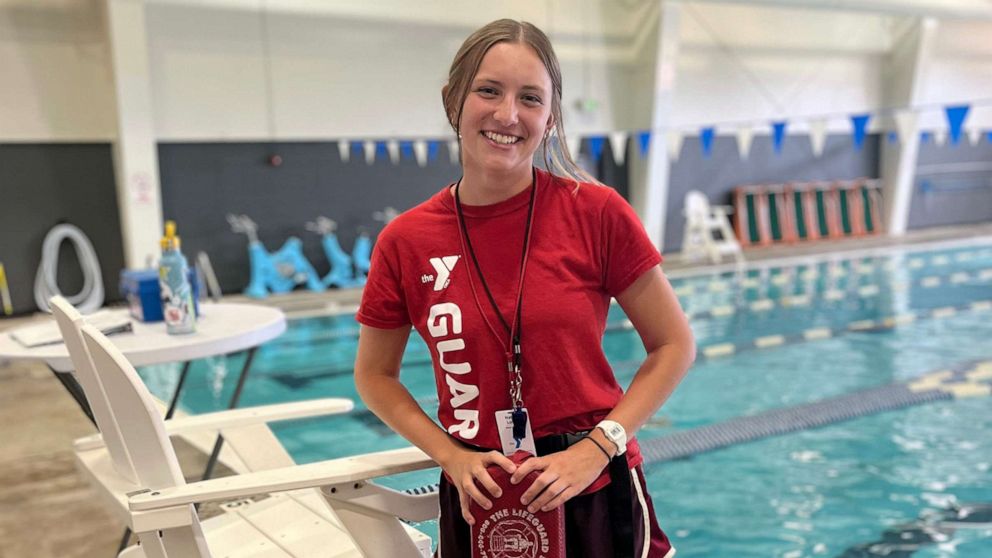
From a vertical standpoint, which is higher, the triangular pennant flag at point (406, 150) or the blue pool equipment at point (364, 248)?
the triangular pennant flag at point (406, 150)

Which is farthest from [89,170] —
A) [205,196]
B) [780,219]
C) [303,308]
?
[780,219]

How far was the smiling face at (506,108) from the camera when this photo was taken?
116cm

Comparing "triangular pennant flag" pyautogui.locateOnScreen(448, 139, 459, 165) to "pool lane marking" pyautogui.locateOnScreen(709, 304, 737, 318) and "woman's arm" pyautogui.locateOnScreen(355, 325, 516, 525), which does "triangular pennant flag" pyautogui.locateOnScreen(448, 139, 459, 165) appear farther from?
"woman's arm" pyautogui.locateOnScreen(355, 325, 516, 525)

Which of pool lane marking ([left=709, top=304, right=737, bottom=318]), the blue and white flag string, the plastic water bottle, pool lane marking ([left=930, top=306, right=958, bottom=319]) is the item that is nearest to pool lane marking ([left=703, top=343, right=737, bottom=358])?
pool lane marking ([left=709, top=304, right=737, bottom=318])

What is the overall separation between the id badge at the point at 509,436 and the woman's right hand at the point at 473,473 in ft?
0.07

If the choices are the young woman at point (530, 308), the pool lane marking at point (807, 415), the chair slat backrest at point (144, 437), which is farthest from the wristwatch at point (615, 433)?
the pool lane marking at point (807, 415)

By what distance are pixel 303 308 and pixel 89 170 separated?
3.14 meters

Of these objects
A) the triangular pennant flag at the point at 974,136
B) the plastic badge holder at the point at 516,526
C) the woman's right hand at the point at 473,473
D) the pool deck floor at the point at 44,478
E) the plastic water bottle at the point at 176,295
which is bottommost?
the pool deck floor at the point at 44,478

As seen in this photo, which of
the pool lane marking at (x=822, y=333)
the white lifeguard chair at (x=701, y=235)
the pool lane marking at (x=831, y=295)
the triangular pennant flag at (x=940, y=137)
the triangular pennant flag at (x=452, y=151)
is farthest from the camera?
the triangular pennant flag at (x=940, y=137)

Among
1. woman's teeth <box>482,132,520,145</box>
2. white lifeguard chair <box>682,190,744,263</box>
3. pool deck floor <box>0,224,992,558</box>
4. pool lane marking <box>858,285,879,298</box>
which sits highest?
woman's teeth <box>482,132,520,145</box>

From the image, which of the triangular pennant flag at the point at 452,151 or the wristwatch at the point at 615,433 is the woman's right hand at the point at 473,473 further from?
the triangular pennant flag at the point at 452,151

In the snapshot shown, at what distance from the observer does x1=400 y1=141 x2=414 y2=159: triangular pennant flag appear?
36.7 ft

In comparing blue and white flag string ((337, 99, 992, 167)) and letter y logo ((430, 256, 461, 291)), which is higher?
blue and white flag string ((337, 99, 992, 167))

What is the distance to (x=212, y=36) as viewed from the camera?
992 cm
